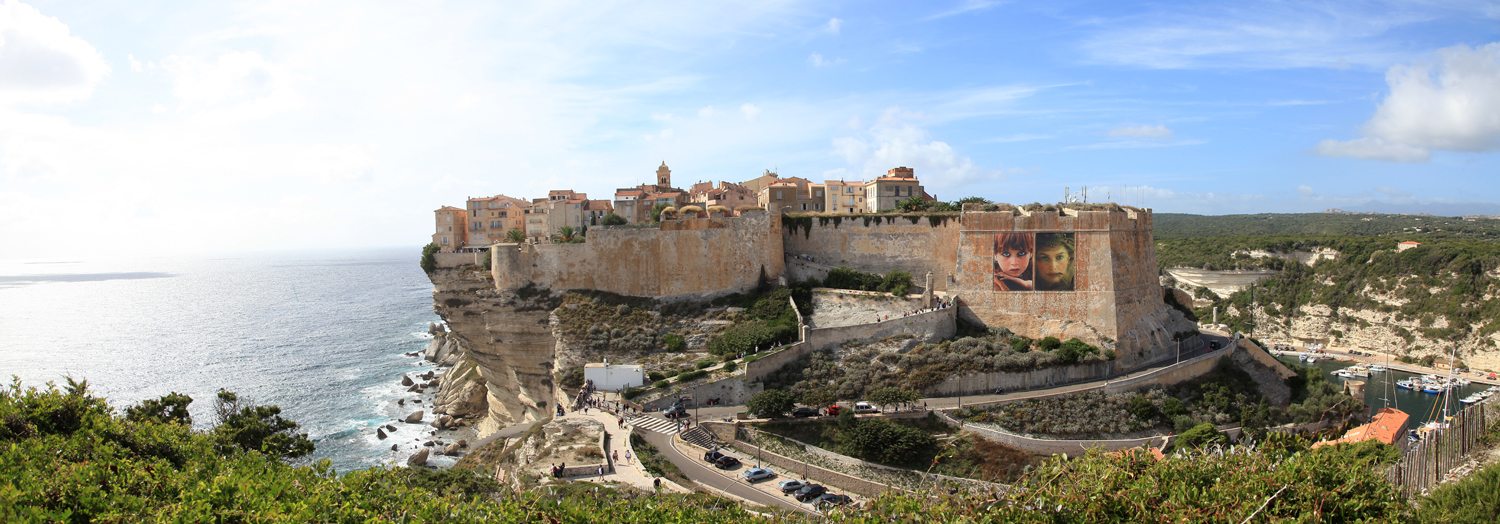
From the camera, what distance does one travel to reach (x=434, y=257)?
39.9m

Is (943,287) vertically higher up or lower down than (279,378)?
higher up

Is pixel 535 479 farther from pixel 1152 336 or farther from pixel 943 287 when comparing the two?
pixel 1152 336

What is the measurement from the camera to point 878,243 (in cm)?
3850

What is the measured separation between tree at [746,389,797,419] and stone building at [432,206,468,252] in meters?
28.6

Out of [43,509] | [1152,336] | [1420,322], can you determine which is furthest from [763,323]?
[1420,322]

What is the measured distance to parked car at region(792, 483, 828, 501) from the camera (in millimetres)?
20906

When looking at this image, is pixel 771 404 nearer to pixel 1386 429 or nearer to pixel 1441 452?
pixel 1441 452

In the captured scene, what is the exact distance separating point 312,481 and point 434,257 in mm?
30102

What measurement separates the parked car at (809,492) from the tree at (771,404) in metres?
4.94

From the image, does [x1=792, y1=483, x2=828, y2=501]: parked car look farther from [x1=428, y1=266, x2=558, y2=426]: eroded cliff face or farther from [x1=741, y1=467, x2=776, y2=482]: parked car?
[x1=428, y1=266, x2=558, y2=426]: eroded cliff face

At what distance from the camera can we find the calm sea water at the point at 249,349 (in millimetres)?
45625

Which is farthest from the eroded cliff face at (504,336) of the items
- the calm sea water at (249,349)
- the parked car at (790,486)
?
the parked car at (790,486)

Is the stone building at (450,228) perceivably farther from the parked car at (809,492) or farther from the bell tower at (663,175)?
the parked car at (809,492)

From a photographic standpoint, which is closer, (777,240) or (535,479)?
(535,479)
